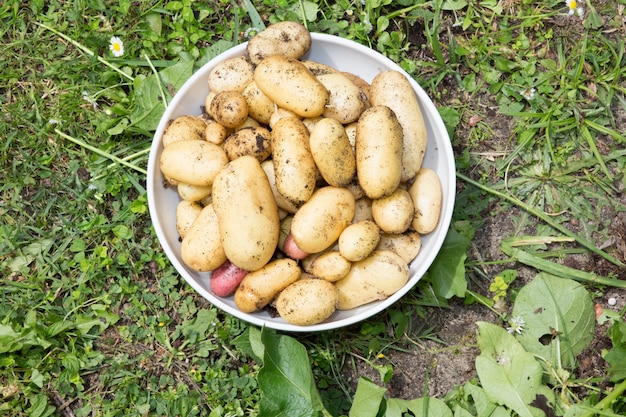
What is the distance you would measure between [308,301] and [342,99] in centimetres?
59

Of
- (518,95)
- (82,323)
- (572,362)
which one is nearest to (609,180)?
(518,95)

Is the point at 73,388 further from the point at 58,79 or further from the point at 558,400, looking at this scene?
the point at 558,400

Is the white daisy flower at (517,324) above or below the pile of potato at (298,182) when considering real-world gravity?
below

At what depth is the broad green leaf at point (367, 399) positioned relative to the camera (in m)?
1.97

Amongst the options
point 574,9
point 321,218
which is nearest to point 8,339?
point 321,218

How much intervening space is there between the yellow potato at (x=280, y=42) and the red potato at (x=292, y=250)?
54cm

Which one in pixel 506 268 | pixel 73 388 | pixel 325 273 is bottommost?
pixel 73 388

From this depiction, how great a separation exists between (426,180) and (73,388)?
4.45 ft

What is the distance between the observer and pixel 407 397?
2207 millimetres

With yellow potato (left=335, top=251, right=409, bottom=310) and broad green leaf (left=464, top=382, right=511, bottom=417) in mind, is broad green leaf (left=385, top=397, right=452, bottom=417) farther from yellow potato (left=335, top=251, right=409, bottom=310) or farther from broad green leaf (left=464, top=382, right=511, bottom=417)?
yellow potato (left=335, top=251, right=409, bottom=310)

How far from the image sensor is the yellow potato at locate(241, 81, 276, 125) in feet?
6.33

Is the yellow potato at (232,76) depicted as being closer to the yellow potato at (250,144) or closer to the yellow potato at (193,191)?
the yellow potato at (250,144)

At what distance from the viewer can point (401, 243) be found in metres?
1.97

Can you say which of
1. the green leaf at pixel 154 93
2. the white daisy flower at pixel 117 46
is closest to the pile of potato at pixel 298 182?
the green leaf at pixel 154 93
